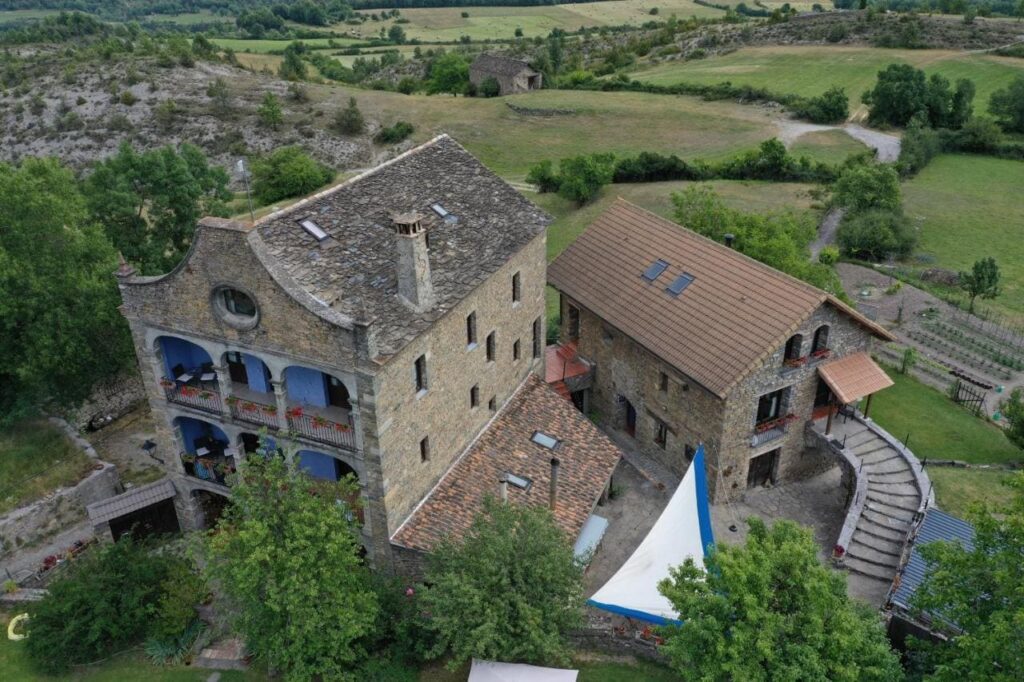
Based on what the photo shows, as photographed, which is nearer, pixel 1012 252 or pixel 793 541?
pixel 793 541

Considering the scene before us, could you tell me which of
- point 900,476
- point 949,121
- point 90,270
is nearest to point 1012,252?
point 949,121

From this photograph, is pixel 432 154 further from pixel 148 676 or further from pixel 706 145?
pixel 706 145

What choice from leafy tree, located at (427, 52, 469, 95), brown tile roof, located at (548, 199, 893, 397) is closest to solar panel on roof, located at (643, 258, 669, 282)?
brown tile roof, located at (548, 199, 893, 397)

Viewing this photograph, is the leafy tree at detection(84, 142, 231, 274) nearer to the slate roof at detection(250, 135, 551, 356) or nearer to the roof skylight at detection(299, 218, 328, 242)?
the slate roof at detection(250, 135, 551, 356)

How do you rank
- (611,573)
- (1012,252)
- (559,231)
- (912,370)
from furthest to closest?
(559,231), (1012,252), (912,370), (611,573)

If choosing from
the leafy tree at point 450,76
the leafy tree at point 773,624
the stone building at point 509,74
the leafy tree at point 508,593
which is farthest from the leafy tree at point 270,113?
the leafy tree at point 773,624

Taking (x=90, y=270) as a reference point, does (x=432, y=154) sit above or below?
above
